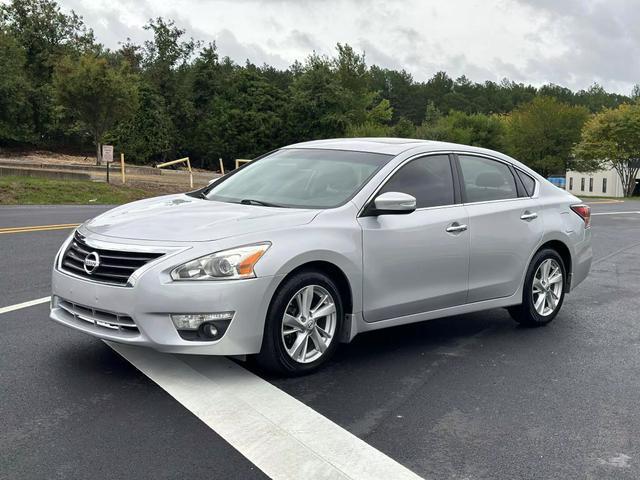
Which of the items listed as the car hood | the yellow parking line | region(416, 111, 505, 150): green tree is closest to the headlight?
the car hood

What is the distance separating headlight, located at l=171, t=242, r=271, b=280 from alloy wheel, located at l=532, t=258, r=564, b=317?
314cm

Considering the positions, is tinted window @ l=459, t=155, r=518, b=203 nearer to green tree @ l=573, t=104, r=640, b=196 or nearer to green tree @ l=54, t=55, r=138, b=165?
green tree @ l=54, t=55, r=138, b=165

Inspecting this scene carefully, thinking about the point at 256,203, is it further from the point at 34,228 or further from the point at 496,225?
the point at 34,228

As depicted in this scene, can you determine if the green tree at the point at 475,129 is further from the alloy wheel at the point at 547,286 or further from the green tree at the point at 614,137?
the alloy wheel at the point at 547,286

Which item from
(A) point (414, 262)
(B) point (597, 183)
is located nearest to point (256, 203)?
(A) point (414, 262)

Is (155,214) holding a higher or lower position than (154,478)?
higher

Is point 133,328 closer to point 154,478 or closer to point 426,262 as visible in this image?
point 154,478

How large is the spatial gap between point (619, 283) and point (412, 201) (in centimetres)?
529

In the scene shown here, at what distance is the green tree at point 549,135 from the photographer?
8712cm

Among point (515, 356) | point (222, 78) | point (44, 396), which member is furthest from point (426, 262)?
point (222, 78)

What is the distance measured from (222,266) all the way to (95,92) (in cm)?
2760

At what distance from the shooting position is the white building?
301 ft

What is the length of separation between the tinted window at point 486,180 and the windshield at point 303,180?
0.87 metres

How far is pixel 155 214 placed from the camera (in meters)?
5.14
